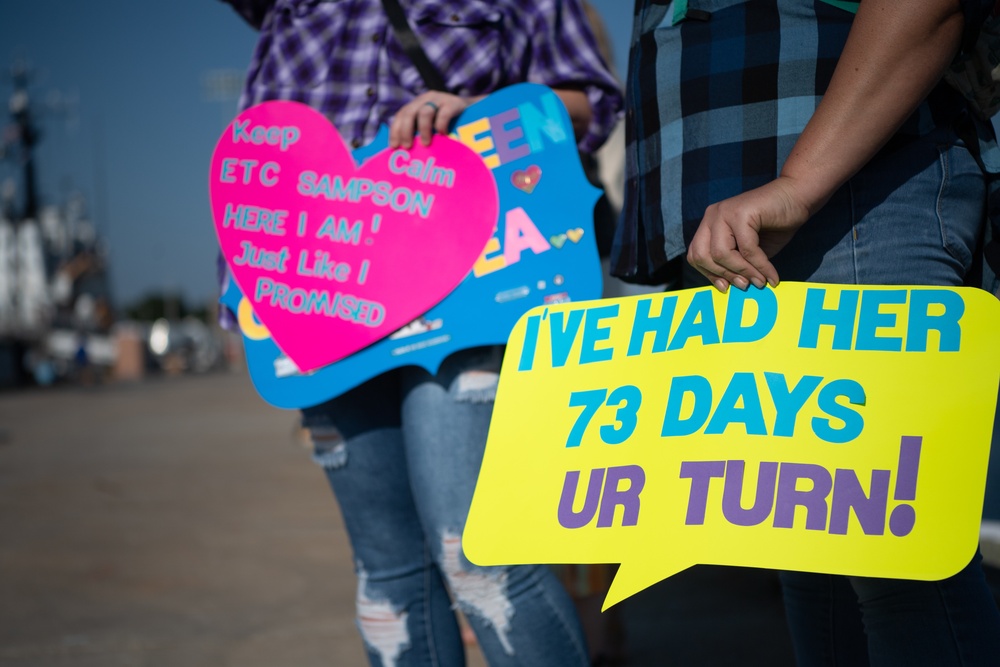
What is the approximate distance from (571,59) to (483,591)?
83 centimetres

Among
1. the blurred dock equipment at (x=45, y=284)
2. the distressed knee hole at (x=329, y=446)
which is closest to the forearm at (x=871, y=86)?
the distressed knee hole at (x=329, y=446)

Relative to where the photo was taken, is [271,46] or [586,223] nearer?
[586,223]

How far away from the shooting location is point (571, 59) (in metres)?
1.45

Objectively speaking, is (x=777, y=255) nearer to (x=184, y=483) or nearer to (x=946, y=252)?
(x=946, y=252)

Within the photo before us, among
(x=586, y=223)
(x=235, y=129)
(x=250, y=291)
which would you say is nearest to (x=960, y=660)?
(x=586, y=223)

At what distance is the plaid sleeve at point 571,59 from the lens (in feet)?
4.73

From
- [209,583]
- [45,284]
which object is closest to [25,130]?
[45,284]

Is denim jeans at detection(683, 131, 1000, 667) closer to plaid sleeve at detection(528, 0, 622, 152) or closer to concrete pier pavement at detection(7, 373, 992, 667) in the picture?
plaid sleeve at detection(528, 0, 622, 152)

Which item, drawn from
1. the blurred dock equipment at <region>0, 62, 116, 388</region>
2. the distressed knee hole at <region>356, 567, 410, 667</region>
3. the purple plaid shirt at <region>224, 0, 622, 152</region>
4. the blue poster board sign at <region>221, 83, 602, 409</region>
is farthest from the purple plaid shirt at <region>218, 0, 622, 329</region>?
the blurred dock equipment at <region>0, 62, 116, 388</region>

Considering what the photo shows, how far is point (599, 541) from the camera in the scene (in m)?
0.93

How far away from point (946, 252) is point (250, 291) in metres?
0.98

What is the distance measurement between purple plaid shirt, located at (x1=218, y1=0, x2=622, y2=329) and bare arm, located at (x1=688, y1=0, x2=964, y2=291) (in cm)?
57

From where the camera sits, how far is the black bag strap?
1.40 meters

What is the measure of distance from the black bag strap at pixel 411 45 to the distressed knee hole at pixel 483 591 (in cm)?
69
